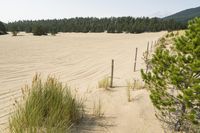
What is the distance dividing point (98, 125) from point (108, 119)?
39cm

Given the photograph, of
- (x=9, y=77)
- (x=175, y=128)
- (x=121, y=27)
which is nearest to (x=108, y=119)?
(x=175, y=128)

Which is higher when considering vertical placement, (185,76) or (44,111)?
(185,76)

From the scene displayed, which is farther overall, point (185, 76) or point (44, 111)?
point (44, 111)

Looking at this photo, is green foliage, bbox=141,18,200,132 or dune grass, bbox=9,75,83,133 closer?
dune grass, bbox=9,75,83,133

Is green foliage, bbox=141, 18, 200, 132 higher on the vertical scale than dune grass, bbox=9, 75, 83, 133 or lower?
higher

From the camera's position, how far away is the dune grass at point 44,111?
4449 mm

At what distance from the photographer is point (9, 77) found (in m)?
10.8

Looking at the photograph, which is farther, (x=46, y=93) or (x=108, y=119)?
(x=108, y=119)

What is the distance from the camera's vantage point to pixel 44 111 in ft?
16.8

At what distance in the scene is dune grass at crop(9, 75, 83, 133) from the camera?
175 inches

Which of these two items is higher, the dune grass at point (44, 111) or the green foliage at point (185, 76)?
the green foliage at point (185, 76)

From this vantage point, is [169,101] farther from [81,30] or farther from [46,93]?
[81,30]

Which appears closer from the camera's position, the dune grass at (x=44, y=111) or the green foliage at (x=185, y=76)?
the dune grass at (x=44, y=111)

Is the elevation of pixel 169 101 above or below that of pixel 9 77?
above
